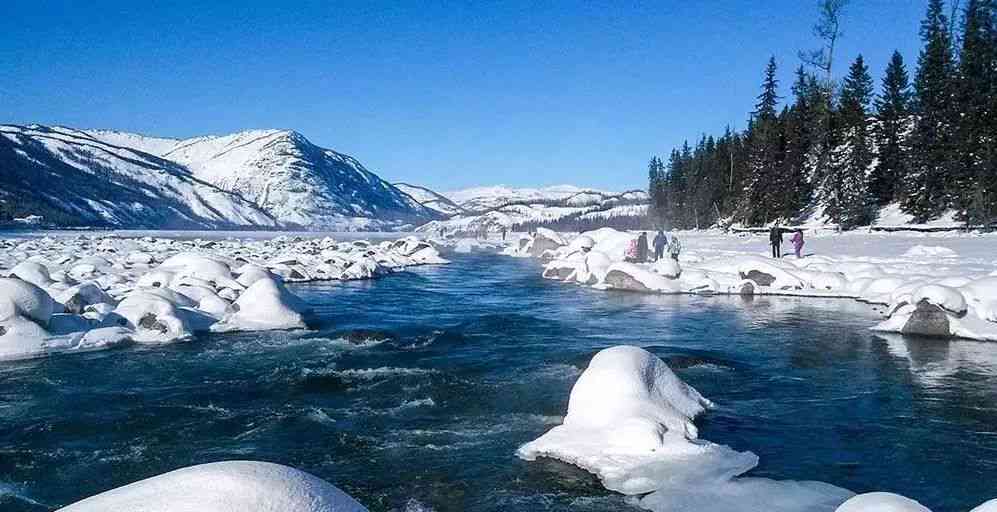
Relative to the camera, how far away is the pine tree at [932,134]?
45812mm

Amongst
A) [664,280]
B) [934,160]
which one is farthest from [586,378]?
[934,160]

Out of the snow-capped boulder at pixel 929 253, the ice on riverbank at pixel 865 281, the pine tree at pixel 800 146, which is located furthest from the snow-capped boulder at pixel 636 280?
the pine tree at pixel 800 146

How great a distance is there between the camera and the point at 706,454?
350 inches

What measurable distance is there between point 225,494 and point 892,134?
65.4 m

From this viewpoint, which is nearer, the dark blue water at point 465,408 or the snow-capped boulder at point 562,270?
the dark blue water at point 465,408

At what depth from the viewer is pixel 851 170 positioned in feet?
172

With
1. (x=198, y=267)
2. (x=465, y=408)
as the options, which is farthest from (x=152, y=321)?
(x=465, y=408)

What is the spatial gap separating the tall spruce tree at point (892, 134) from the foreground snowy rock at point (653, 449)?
53.3 m

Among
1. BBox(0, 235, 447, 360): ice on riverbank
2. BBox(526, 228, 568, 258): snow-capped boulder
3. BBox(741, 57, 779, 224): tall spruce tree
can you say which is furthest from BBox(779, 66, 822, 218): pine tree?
BBox(0, 235, 447, 360): ice on riverbank

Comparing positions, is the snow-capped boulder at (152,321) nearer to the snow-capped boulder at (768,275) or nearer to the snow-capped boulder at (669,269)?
the snow-capped boulder at (669,269)

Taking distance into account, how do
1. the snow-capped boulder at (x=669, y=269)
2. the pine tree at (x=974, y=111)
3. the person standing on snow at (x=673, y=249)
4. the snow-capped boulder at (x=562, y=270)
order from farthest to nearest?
the pine tree at (x=974, y=111) < the person standing on snow at (x=673, y=249) < the snow-capped boulder at (x=562, y=270) < the snow-capped boulder at (x=669, y=269)

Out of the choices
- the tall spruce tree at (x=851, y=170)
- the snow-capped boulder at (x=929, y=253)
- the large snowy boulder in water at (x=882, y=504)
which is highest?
the tall spruce tree at (x=851, y=170)

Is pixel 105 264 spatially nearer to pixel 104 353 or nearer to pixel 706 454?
pixel 104 353

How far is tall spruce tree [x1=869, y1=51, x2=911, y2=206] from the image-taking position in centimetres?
5503
